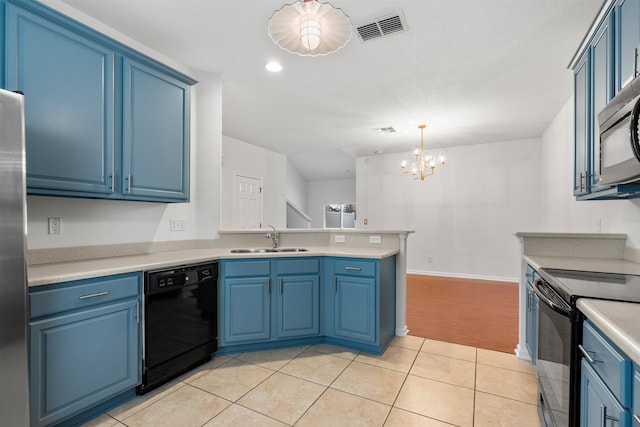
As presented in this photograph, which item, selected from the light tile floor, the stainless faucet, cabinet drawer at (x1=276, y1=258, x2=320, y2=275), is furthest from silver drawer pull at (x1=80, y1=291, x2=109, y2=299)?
the stainless faucet

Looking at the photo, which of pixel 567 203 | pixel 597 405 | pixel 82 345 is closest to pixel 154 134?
pixel 82 345

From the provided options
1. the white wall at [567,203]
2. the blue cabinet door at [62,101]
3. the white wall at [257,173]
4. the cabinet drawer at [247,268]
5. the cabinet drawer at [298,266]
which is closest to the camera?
the blue cabinet door at [62,101]

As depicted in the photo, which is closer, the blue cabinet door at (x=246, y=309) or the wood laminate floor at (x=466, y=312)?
the blue cabinet door at (x=246, y=309)

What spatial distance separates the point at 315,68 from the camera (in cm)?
300

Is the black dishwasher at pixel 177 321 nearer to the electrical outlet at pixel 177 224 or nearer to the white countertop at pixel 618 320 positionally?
the electrical outlet at pixel 177 224

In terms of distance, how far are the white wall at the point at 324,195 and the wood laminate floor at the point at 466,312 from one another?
5182 mm

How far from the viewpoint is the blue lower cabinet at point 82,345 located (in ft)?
5.01

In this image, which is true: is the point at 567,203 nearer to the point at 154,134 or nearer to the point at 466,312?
the point at 466,312

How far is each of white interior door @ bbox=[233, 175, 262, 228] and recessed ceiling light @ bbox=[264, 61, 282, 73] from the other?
3194 millimetres

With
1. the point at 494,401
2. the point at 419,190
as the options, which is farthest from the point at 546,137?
the point at 494,401

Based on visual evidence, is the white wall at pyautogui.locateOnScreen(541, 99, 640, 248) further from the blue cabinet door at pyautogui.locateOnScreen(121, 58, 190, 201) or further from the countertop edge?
the blue cabinet door at pyautogui.locateOnScreen(121, 58, 190, 201)

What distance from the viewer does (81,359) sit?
169 centimetres

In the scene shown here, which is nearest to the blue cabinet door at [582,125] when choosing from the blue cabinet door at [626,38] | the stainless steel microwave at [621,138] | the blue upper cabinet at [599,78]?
the blue upper cabinet at [599,78]

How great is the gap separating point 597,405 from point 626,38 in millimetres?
1846
